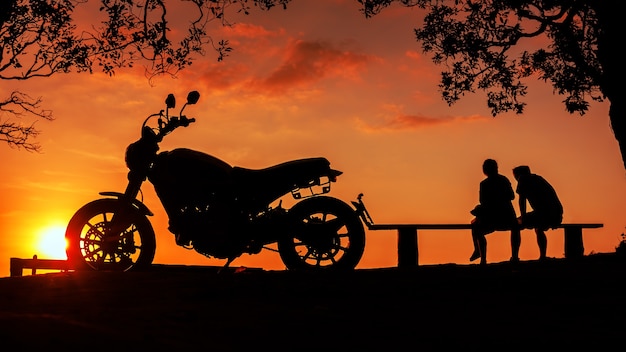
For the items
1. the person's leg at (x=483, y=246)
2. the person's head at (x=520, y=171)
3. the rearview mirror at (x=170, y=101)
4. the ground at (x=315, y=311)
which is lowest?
the ground at (x=315, y=311)

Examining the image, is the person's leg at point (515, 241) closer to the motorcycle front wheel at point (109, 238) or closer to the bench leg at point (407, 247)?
the bench leg at point (407, 247)

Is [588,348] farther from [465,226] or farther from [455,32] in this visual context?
[455,32]

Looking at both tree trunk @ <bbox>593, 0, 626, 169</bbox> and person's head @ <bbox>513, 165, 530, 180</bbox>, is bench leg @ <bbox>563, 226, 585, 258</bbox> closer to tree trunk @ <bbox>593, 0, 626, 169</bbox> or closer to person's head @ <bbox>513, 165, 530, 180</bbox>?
tree trunk @ <bbox>593, 0, 626, 169</bbox>

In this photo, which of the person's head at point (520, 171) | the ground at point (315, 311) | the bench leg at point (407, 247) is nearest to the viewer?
the ground at point (315, 311)

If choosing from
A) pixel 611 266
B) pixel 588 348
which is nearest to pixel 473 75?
pixel 611 266

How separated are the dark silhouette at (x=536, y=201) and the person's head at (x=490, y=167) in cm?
46

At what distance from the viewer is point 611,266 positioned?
10.4 metres

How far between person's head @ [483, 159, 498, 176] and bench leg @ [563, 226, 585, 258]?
5.90m

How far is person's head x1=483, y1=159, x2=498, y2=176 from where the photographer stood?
497 inches

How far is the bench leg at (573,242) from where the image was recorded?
17672 mm

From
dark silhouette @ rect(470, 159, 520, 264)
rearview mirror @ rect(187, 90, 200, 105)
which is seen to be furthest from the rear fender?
dark silhouette @ rect(470, 159, 520, 264)

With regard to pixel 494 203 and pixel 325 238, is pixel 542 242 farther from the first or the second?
pixel 325 238

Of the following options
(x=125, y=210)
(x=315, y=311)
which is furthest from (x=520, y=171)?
(x=315, y=311)

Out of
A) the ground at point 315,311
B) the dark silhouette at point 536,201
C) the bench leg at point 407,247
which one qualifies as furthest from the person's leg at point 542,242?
the ground at point 315,311
